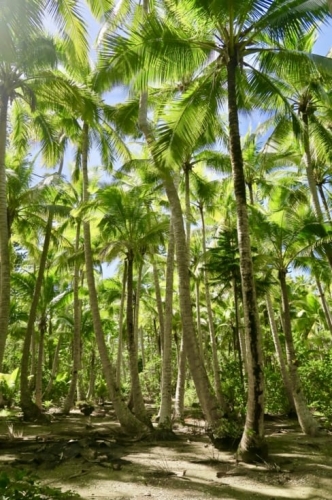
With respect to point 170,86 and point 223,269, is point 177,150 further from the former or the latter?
point 170,86

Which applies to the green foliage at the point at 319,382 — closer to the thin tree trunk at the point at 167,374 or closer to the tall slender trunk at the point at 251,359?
the thin tree trunk at the point at 167,374

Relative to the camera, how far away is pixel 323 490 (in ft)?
20.2

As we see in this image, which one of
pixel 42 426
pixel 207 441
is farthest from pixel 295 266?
pixel 42 426

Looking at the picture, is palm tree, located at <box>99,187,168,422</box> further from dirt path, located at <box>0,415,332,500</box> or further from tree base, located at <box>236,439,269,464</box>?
tree base, located at <box>236,439,269,464</box>

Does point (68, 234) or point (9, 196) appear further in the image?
point (68, 234)

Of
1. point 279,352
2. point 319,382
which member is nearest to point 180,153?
point 279,352

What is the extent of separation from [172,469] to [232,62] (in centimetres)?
806

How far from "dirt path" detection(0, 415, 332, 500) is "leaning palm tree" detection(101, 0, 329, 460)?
0.73 meters

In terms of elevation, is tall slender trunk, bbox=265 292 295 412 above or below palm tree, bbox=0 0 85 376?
below

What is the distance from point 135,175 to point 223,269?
6.45 meters

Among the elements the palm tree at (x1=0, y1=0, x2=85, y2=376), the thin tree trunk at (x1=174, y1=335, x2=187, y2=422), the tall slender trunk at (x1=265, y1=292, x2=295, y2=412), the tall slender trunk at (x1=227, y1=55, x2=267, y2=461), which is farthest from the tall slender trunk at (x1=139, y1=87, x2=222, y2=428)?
the tall slender trunk at (x1=265, y1=292, x2=295, y2=412)

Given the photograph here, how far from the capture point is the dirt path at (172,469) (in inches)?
238

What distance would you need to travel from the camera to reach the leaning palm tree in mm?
7441

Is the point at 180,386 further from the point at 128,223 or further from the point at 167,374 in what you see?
the point at 128,223
